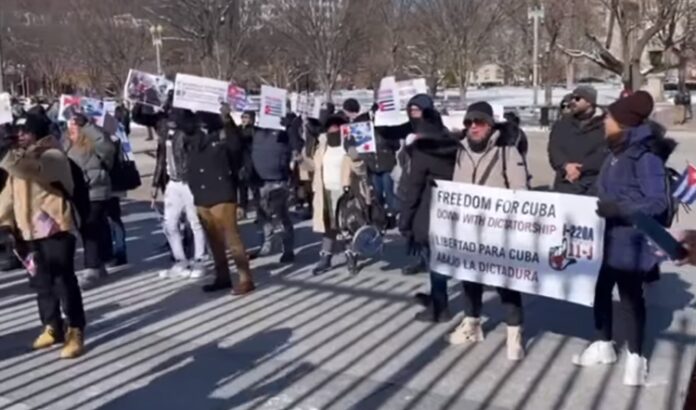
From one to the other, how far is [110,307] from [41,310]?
4.23 feet

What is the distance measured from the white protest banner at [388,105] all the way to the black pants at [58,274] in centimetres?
498

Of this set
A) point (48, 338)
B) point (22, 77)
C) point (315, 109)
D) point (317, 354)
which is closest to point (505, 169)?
point (317, 354)

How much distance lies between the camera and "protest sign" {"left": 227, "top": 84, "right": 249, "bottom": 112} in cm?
1016

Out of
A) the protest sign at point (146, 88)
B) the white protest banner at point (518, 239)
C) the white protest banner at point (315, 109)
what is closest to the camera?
the white protest banner at point (518, 239)

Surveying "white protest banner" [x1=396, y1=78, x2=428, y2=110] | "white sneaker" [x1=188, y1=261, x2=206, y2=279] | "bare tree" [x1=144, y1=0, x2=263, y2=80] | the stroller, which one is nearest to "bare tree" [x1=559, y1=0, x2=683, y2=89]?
"bare tree" [x1=144, y1=0, x2=263, y2=80]

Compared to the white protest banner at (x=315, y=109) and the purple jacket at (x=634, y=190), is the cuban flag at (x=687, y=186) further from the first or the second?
the white protest banner at (x=315, y=109)

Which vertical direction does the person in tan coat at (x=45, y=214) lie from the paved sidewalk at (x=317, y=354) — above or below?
above

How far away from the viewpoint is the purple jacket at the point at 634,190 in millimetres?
5562

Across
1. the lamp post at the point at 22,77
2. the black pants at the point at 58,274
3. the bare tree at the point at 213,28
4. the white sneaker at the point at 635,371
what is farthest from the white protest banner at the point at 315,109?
the lamp post at the point at 22,77

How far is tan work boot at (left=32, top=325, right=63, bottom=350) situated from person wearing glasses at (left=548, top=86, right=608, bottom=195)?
395cm

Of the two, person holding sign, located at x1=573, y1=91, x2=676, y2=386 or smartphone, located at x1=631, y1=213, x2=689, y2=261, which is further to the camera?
person holding sign, located at x1=573, y1=91, x2=676, y2=386

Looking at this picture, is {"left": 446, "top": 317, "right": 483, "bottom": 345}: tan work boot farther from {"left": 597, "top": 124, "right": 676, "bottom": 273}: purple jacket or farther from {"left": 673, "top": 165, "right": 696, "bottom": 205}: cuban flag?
{"left": 673, "top": 165, "right": 696, "bottom": 205}: cuban flag

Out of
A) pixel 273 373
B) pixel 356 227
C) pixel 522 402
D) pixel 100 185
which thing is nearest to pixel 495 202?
pixel 522 402

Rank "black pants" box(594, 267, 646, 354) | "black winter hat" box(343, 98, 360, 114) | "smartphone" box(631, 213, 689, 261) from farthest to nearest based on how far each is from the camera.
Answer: "black winter hat" box(343, 98, 360, 114)
"black pants" box(594, 267, 646, 354)
"smartphone" box(631, 213, 689, 261)
